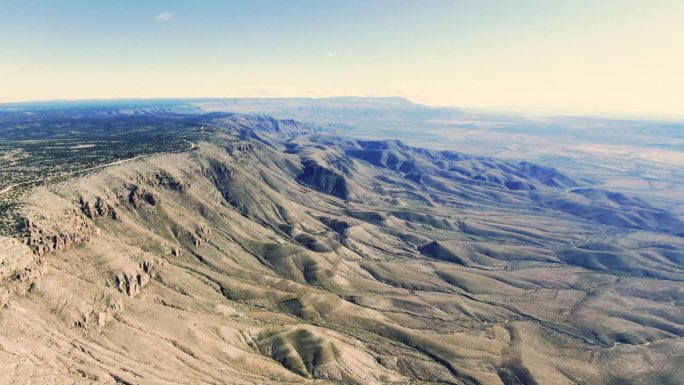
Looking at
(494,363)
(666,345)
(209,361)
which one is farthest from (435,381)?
(666,345)

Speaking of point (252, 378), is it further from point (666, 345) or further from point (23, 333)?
point (666, 345)

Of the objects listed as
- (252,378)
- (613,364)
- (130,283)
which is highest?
(130,283)

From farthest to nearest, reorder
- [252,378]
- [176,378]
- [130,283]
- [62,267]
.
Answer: [130,283] < [62,267] < [252,378] < [176,378]

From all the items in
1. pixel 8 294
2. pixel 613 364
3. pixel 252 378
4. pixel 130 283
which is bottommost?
pixel 613 364

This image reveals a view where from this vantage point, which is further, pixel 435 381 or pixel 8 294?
pixel 435 381

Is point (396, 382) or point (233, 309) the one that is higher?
point (233, 309)

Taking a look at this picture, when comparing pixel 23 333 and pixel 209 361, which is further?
pixel 209 361

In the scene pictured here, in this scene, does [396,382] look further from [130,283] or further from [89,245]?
[89,245]

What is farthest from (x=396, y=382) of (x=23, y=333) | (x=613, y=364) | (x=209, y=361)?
(x=23, y=333)

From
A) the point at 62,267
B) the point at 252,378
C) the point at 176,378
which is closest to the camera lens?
the point at 176,378
